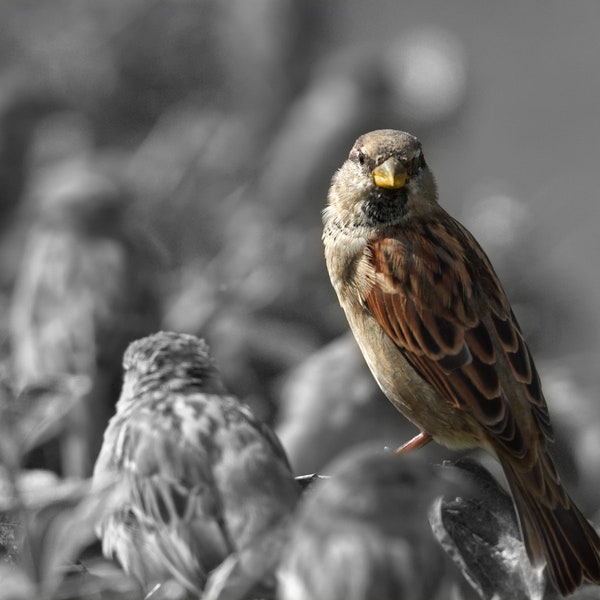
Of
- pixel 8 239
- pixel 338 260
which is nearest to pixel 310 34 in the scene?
pixel 8 239

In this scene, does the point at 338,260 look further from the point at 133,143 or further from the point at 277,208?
the point at 133,143

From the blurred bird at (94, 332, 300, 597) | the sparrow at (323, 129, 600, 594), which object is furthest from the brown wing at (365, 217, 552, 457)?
the blurred bird at (94, 332, 300, 597)

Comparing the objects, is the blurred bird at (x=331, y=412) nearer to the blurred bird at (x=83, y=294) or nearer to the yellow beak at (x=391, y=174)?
the blurred bird at (x=83, y=294)

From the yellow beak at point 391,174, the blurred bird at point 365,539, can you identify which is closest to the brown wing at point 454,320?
the yellow beak at point 391,174

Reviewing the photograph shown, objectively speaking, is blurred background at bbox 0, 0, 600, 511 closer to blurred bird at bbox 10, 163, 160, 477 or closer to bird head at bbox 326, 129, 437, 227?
blurred bird at bbox 10, 163, 160, 477

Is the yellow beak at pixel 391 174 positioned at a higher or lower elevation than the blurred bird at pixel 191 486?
higher

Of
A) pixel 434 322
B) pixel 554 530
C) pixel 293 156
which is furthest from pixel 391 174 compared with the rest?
pixel 293 156
